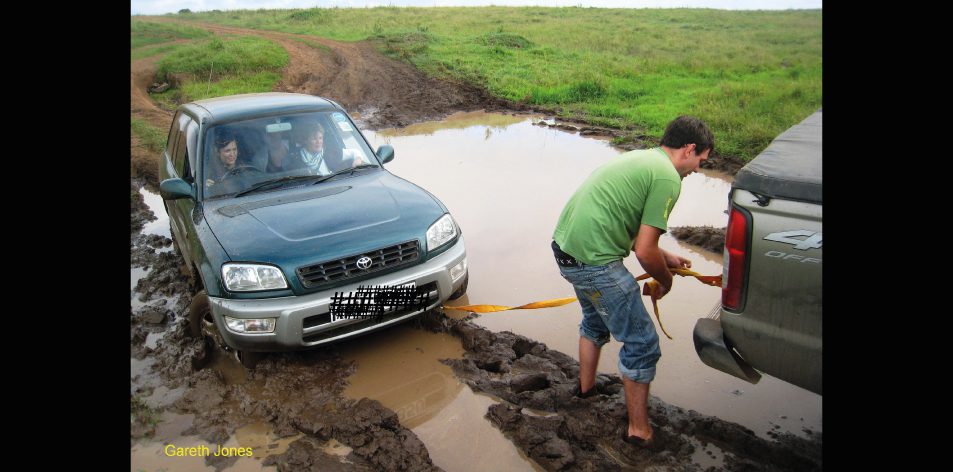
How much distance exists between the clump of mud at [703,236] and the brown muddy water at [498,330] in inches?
4.3

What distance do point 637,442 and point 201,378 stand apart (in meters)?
2.90

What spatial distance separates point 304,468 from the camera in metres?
3.26

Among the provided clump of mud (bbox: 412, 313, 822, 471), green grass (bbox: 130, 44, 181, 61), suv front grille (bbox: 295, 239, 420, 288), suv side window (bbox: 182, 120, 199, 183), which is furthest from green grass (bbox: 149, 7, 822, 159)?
green grass (bbox: 130, 44, 181, 61)

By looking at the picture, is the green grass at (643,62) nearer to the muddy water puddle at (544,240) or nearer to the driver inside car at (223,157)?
the muddy water puddle at (544,240)

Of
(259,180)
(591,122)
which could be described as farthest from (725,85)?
(259,180)

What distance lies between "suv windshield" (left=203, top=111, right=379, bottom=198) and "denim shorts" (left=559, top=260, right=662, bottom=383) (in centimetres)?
266

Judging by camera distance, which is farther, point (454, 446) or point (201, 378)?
point (201, 378)

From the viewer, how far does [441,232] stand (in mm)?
4488

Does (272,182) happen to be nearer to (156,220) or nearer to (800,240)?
(800,240)

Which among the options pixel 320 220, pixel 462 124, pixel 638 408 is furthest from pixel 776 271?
pixel 462 124

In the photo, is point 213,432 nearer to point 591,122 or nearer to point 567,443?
point 567,443
